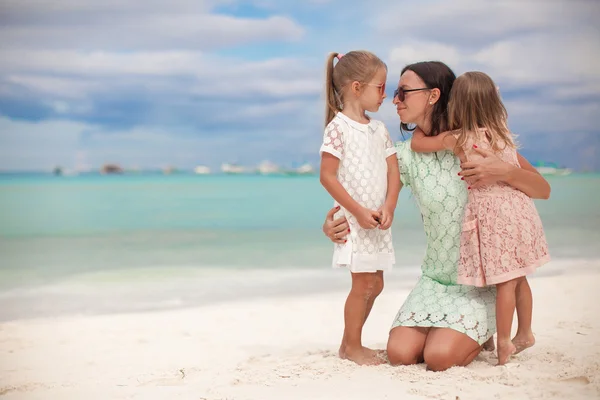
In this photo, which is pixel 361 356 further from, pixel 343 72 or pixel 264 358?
pixel 343 72

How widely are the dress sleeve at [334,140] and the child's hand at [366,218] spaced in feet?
0.78

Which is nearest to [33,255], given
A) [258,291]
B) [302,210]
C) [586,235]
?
[258,291]

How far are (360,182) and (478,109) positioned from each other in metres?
0.53

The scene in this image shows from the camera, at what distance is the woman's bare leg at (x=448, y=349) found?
279 cm

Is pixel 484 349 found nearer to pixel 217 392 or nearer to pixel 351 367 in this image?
pixel 351 367

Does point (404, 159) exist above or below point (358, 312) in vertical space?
above

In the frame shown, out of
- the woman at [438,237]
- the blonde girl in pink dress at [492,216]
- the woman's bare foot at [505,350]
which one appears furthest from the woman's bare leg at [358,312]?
the woman's bare foot at [505,350]

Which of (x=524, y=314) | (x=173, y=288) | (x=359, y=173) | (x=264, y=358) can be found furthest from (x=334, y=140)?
(x=173, y=288)

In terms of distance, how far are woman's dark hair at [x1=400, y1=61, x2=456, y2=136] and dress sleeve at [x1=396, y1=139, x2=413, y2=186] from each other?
136 millimetres

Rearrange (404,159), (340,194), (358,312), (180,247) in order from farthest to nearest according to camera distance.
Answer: (180,247), (404,159), (358,312), (340,194)

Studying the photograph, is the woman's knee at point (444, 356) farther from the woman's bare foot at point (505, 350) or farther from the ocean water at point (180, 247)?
the ocean water at point (180, 247)

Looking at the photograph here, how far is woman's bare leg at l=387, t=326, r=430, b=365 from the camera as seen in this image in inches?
115

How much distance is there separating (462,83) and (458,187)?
1.40 ft

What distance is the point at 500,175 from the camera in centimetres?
273
